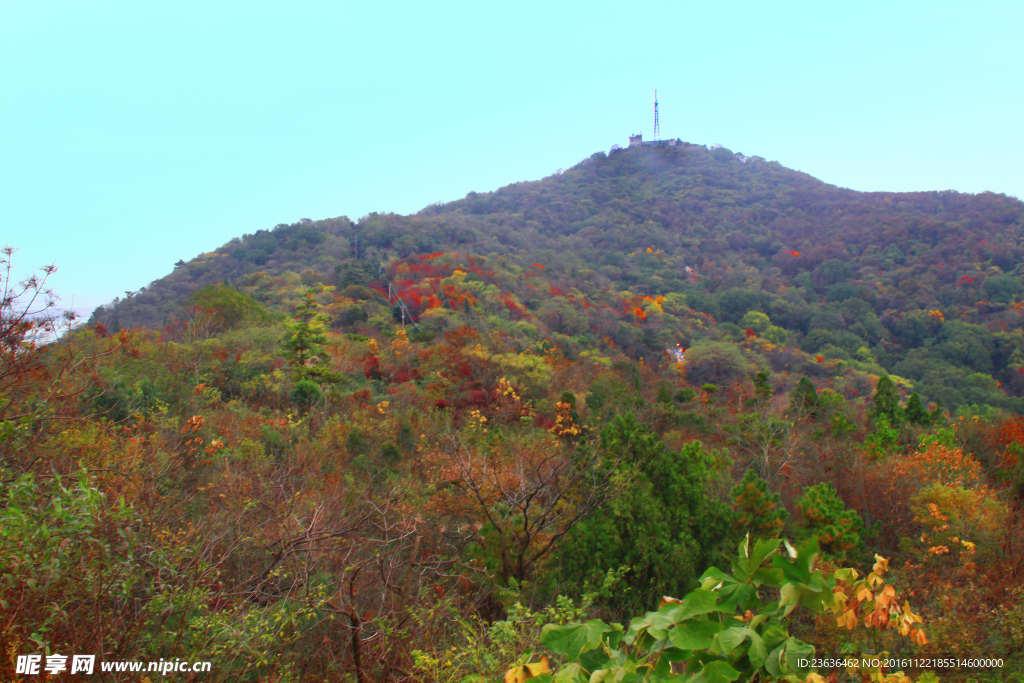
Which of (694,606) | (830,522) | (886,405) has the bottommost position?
(830,522)

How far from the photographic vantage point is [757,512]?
26.1 feet

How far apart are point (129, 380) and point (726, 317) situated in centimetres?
3772

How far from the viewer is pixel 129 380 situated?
11.3 meters

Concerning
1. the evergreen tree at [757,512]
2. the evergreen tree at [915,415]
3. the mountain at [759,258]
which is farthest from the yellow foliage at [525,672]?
the mountain at [759,258]

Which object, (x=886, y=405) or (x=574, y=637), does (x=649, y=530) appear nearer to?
(x=574, y=637)

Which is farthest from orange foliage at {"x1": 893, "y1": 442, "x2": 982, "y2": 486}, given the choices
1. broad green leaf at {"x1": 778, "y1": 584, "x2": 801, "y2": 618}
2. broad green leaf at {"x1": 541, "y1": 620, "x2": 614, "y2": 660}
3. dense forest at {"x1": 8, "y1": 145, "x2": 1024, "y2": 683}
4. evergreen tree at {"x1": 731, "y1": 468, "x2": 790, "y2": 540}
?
broad green leaf at {"x1": 541, "y1": 620, "x2": 614, "y2": 660}

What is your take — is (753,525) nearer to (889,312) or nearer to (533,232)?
(889,312)

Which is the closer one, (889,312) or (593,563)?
(593,563)

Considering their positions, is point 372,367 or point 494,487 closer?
point 494,487

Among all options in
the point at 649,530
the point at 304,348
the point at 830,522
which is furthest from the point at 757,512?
the point at 304,348

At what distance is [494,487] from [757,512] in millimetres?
4036

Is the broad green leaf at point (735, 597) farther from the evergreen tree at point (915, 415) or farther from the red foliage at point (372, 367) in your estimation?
the evergreen tree at point (915, 415)

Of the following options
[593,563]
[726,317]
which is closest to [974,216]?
[726,317]

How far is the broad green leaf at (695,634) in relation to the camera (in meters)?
1.02
